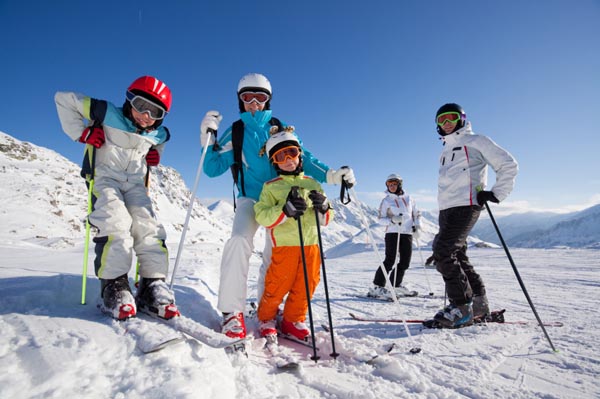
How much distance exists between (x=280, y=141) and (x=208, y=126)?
3.02 ft

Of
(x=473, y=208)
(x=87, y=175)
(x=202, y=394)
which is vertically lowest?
(x=202, y=394)

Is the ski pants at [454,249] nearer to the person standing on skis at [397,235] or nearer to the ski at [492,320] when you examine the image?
the ski at [492,320]

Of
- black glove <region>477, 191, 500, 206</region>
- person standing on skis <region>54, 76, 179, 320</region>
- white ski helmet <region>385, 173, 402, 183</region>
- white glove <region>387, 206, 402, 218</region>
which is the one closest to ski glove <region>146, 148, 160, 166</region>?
person standing on skis <region>54, 76, 179, 320</region>

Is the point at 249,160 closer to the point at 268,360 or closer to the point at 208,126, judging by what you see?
the point at 208,126

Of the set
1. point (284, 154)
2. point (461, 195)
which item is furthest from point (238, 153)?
point (461, 195)

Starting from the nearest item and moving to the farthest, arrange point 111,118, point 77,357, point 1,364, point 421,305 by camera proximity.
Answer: point 1,364
point 77,357
point 111,118
point 421,305

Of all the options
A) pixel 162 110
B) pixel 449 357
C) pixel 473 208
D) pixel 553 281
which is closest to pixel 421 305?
pixel 473 208

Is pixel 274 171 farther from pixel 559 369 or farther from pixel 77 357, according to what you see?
pixel 559 369

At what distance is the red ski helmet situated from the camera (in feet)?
8.91

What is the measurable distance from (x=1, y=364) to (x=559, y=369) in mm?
3407

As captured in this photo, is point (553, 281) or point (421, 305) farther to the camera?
point (553, 281)

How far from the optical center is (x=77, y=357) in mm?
1489

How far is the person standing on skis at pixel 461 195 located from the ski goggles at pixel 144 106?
3.38m

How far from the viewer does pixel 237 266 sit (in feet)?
8.88
